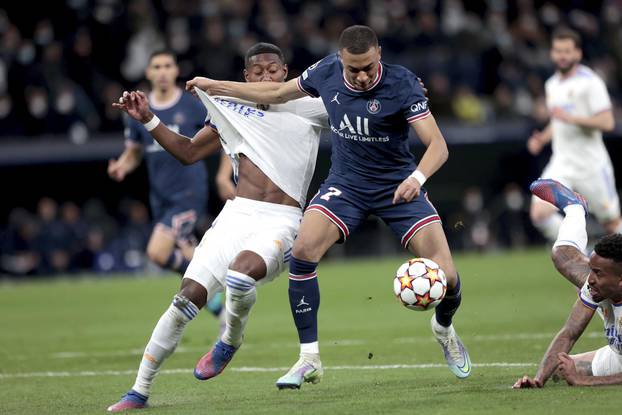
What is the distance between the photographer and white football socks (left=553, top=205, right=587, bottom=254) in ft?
31.1

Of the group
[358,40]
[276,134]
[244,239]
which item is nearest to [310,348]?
[244,239]

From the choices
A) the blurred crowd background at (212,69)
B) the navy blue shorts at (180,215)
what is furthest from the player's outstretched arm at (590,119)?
the blurred crowd background at (212,69)

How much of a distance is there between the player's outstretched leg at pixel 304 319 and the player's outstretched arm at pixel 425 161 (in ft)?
2.98

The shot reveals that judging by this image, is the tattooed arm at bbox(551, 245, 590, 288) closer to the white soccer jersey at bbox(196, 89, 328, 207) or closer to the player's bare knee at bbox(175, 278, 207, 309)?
the white soccer jersey at bbox(196, 89, 328, 207)

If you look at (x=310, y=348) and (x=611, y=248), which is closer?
(x=611, y=248)

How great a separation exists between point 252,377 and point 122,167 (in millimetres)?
3931

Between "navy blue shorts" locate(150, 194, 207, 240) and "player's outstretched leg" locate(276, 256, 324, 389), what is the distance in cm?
498

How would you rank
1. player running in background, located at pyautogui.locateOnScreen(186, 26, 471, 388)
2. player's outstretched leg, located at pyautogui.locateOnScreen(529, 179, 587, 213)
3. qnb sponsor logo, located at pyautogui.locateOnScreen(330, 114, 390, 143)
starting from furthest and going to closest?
player's outstretched leg, located at pyautogui.locateOnScreen(529, 179, 587, 213) < qnb sponsor logo, located at pyautogui.locateOnScreen(330, 114, 390, 143) < player running in background, located at pyautogui.locateOnScreen(186, 26, 471, 388)

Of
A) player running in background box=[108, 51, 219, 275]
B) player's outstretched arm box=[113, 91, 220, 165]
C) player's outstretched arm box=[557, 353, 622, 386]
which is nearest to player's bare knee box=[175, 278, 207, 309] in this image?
player's outstretched arm box=[113, 91, 220, 165]

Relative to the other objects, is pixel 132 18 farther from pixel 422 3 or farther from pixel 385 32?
pixel 422 3

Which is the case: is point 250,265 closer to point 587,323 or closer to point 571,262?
point 587,323

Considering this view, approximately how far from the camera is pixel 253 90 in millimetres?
9289

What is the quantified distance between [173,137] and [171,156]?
14.5 feet

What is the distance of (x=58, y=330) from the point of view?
1573 cm
